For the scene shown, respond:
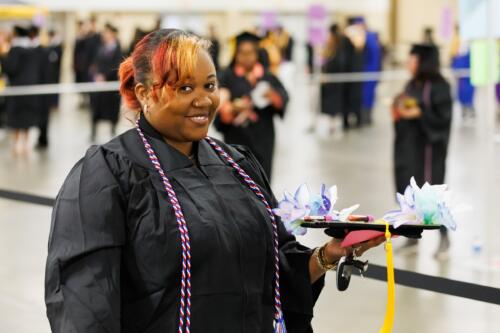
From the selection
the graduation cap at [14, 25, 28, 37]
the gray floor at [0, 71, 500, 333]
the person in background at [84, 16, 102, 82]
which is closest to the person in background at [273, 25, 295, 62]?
the person in background at [84, 16, 102, 82]

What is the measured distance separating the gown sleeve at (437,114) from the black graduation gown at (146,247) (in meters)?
5.63

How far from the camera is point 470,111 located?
20.2m

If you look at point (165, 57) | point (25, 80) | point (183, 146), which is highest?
point (165, 57)

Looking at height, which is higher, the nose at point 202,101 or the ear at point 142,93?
the ear at point 142,93

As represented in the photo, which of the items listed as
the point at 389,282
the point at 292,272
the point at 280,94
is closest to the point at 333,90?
the point at 280,94

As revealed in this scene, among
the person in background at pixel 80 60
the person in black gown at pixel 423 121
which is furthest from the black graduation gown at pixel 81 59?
the person in black gown at pixel 423 121

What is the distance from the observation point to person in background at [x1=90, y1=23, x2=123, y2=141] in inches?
625

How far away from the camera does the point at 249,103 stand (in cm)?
822

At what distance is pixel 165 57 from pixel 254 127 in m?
5.80

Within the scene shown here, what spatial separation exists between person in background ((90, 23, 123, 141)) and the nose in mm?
13195

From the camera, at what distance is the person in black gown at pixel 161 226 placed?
2.40 meters

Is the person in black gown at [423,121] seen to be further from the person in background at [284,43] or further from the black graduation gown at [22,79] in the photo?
the person in background at [284,43]

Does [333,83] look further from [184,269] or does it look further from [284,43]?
[184,269]

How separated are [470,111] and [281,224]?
59.3ft
